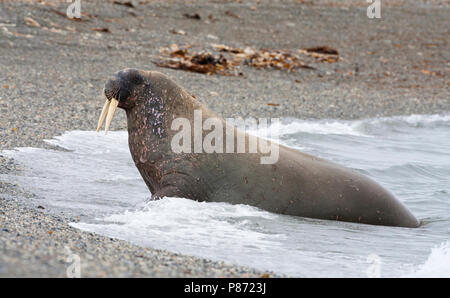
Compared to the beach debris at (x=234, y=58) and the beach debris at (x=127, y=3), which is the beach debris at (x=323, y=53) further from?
the beach debris at (x=127, y=3)

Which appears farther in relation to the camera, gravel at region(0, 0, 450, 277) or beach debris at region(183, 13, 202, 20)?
beach debris at region(183, 13, 202, 20)

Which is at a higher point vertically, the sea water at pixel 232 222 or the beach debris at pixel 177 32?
the beach debris at pixel 177 32

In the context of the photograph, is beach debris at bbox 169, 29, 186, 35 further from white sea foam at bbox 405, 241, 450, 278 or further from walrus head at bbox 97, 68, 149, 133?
white sea foam at bbox 405, 241, 450, 278

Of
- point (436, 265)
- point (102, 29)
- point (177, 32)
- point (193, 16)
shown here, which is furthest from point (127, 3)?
point (436, 265)

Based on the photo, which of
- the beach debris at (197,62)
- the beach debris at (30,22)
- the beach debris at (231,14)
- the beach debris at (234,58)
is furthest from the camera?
the beach debris at (231,14)

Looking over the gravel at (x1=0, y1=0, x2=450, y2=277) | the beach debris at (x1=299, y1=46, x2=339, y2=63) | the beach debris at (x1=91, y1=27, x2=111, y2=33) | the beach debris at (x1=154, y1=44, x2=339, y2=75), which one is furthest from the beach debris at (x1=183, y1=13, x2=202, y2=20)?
the beach debris at (x1=91, y1=27, x2=111, y2=33)

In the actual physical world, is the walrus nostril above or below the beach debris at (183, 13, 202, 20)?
below

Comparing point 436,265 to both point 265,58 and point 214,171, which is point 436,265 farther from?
point 265,58

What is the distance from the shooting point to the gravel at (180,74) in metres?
4.14

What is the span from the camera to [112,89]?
588cm

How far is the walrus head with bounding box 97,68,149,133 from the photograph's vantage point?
5.88 m

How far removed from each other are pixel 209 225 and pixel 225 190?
0.48 meters

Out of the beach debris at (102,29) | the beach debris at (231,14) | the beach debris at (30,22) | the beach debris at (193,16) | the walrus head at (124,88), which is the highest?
the beach debris at (231,14)

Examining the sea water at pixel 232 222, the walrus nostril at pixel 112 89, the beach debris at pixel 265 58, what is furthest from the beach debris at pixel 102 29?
the walrus nostril at pixel 112 89
